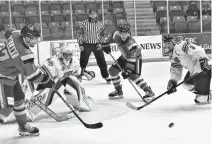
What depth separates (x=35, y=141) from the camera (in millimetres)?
2438

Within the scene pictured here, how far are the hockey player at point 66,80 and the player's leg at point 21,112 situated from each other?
0.42 meters

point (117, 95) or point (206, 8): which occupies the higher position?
point (206, 8)

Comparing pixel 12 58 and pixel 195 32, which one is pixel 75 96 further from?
pixel 195 32

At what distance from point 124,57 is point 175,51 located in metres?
0.84

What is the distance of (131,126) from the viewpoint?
274 cm

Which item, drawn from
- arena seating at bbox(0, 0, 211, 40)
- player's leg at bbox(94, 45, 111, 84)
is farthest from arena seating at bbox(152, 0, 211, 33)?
player's leg at bbox(94, 45, 111, 84)

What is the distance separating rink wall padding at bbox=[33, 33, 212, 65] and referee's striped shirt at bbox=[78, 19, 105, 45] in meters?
2.53

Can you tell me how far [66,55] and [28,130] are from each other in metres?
0.80

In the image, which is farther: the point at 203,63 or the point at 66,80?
the point at 66,80

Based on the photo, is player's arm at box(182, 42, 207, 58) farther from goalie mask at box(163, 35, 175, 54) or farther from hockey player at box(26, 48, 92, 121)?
hockey player at box(26, 48, 92, 121)

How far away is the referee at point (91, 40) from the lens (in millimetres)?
5319

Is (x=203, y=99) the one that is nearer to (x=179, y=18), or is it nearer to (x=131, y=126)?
(x=131, y=126)

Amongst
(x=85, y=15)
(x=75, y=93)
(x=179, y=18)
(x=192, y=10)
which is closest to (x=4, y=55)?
(x=75, y=93)

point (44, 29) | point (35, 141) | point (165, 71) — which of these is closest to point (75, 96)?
point (35, 141)
